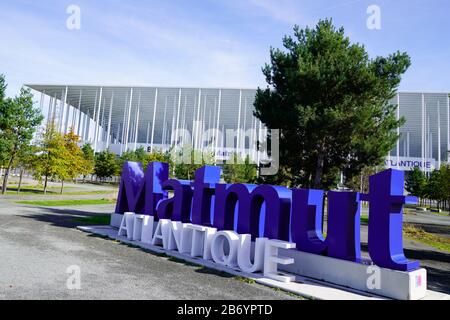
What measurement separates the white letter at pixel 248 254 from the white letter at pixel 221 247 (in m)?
0.21

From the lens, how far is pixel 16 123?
2998 centimetres

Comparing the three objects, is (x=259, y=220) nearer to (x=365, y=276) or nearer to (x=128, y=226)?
(x=365, y=276)

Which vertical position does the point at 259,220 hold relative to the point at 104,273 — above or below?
above

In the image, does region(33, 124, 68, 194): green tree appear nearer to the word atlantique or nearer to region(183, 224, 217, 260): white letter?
the word atlantique

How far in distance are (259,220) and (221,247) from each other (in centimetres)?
134

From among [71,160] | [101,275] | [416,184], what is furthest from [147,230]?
[416,184]

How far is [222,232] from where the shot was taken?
30.5 feet

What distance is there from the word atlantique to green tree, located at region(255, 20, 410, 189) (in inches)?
→ 231

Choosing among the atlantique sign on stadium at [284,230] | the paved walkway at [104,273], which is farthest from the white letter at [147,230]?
the paved walkway at [104,273]

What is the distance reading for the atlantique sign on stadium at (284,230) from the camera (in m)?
7.21

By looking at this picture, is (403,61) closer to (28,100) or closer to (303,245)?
(303,245)

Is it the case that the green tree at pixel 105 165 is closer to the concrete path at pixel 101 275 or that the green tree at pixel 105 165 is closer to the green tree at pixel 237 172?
the green tree at pixel 237 172

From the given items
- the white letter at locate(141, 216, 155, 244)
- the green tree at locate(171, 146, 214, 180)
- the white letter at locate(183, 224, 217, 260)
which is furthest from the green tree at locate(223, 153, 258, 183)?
the white letter at locate(183, 224, 217, 260)
